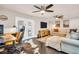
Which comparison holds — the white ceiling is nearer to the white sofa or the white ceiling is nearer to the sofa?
the sofa

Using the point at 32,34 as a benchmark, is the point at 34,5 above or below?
above

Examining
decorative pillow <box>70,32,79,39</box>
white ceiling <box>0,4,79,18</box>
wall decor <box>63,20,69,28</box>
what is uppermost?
white ceiling <box>0,4,79,18</box>

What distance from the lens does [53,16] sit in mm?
1557

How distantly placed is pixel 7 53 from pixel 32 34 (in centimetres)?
56

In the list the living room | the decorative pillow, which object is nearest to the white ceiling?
the living room

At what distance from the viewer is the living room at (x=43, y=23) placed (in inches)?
58.4

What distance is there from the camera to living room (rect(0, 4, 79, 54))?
4.87 feet

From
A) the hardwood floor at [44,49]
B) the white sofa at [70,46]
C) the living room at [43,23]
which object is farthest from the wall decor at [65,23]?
the hardwood floor at [44,49]

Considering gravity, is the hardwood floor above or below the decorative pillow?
below

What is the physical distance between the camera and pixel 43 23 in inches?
64.2

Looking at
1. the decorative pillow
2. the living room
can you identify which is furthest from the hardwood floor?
the decorative pillow

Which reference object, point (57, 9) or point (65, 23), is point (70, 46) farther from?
point (57, 9)
